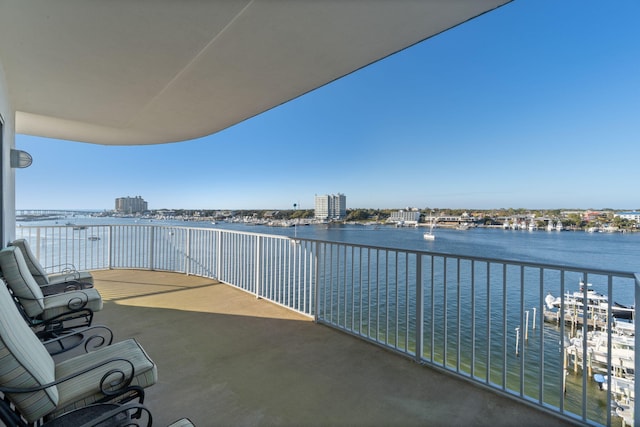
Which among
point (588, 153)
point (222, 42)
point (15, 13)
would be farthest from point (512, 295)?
point (15, 13)

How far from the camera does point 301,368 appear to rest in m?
2.43

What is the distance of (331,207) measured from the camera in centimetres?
1386

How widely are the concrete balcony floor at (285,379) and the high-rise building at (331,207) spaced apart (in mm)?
10094

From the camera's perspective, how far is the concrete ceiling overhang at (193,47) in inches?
74.0

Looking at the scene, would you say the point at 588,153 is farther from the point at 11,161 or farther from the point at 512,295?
the point at 11,161

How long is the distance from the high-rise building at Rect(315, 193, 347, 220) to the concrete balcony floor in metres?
10.1

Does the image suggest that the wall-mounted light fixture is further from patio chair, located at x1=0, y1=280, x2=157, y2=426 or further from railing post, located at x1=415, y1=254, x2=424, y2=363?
railing post, located at x1=415, y1=254, x2=424, y2=363

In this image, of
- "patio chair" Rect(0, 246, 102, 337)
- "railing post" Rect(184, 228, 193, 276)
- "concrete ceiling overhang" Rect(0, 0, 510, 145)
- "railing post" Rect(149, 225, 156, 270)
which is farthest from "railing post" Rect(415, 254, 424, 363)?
"railing post" Rect(149, 225, 156, 270)

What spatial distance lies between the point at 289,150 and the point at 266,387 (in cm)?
1165

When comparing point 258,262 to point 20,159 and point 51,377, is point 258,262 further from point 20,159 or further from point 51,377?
point 20,159

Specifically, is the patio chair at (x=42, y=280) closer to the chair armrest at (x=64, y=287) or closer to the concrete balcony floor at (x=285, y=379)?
the chair armrest at (x=64, y=287)

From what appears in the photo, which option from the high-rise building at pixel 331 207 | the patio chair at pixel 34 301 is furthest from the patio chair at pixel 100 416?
the high-rise building at pixel 331 207

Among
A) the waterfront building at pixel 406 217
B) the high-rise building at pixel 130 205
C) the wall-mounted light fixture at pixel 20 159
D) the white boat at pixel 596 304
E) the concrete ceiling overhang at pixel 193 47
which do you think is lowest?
the white boat at pixel 596 304

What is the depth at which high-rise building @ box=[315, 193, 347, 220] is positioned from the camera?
13.7 m
